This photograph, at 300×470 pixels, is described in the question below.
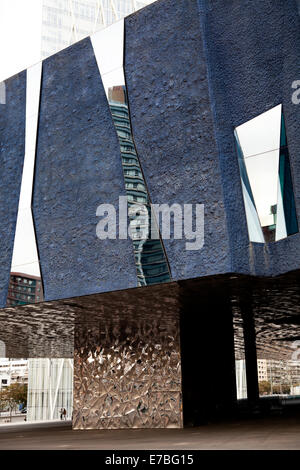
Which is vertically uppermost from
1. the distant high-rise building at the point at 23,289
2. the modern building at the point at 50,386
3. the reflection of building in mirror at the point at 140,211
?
the reflection of building in mirror at the point at 140,211

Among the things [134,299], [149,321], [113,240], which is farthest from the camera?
[149,321]

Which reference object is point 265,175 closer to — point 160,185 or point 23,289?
point 160,185

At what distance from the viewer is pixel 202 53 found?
11539 mm

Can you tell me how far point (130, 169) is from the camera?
12398 millimetres

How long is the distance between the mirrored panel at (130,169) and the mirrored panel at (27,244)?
2.45m

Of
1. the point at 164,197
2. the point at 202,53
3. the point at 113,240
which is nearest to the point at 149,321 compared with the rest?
the point at 113,240

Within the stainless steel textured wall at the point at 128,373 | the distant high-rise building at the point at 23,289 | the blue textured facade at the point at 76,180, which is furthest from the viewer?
the stainless steel textured wall at the point at 128,373

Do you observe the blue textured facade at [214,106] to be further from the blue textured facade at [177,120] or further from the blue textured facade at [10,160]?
the blue textured facade at [10,160]

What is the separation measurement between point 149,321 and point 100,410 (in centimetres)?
354

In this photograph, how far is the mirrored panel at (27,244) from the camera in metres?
13.8

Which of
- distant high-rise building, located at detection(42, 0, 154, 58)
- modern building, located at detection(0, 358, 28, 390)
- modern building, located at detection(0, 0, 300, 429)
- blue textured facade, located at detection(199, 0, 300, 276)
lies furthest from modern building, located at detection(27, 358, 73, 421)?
modern building, located at detection(0, 358, 28, 390)

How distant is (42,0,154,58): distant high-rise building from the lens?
17.1 metres

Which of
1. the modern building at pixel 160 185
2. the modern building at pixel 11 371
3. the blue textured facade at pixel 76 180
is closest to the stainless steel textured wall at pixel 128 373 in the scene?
the modern building at pixel 160 185

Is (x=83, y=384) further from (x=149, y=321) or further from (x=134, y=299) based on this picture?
(x=134, y=299)
